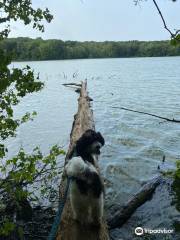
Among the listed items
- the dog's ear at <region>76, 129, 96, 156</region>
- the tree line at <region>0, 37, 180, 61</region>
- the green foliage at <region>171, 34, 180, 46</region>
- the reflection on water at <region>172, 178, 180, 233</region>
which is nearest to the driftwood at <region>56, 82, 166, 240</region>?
the reflection on water at <region>172, 178, 180, 233</region>

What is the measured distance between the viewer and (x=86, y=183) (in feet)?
21.6

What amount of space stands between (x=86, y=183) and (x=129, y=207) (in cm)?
381

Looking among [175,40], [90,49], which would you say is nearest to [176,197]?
[175,40]

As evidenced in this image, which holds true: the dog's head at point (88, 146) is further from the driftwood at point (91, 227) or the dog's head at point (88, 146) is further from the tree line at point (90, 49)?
the tree line at point (90, 49)

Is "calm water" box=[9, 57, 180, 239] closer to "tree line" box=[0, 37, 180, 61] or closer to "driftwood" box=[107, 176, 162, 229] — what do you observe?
"driftwood" box=[107, 176, 162, 229]

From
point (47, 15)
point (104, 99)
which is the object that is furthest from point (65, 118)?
point (47, 15)

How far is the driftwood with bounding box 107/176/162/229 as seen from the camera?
957cm

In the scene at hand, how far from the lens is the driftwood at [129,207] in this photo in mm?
9566

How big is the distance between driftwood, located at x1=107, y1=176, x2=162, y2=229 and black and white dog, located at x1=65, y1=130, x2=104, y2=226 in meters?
2.69

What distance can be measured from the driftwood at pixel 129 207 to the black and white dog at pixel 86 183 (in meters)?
2.69

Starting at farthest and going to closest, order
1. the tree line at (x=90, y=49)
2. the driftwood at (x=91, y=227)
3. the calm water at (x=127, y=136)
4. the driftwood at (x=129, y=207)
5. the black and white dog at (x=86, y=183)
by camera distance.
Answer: the tree line at (x=90, y=49)
the calm water at (x=127, y=136)
the driftwood at (x=129, y=207)
the driftwood at (x=91, y=227)
the black and white dog at (x=86, y=183)

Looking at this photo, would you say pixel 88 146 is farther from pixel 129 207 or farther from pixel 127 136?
pixel 127 136

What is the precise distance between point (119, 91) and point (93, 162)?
33.6 m

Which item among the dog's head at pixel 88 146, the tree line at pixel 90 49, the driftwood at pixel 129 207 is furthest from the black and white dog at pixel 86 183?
the tree line at pixel 90 49
